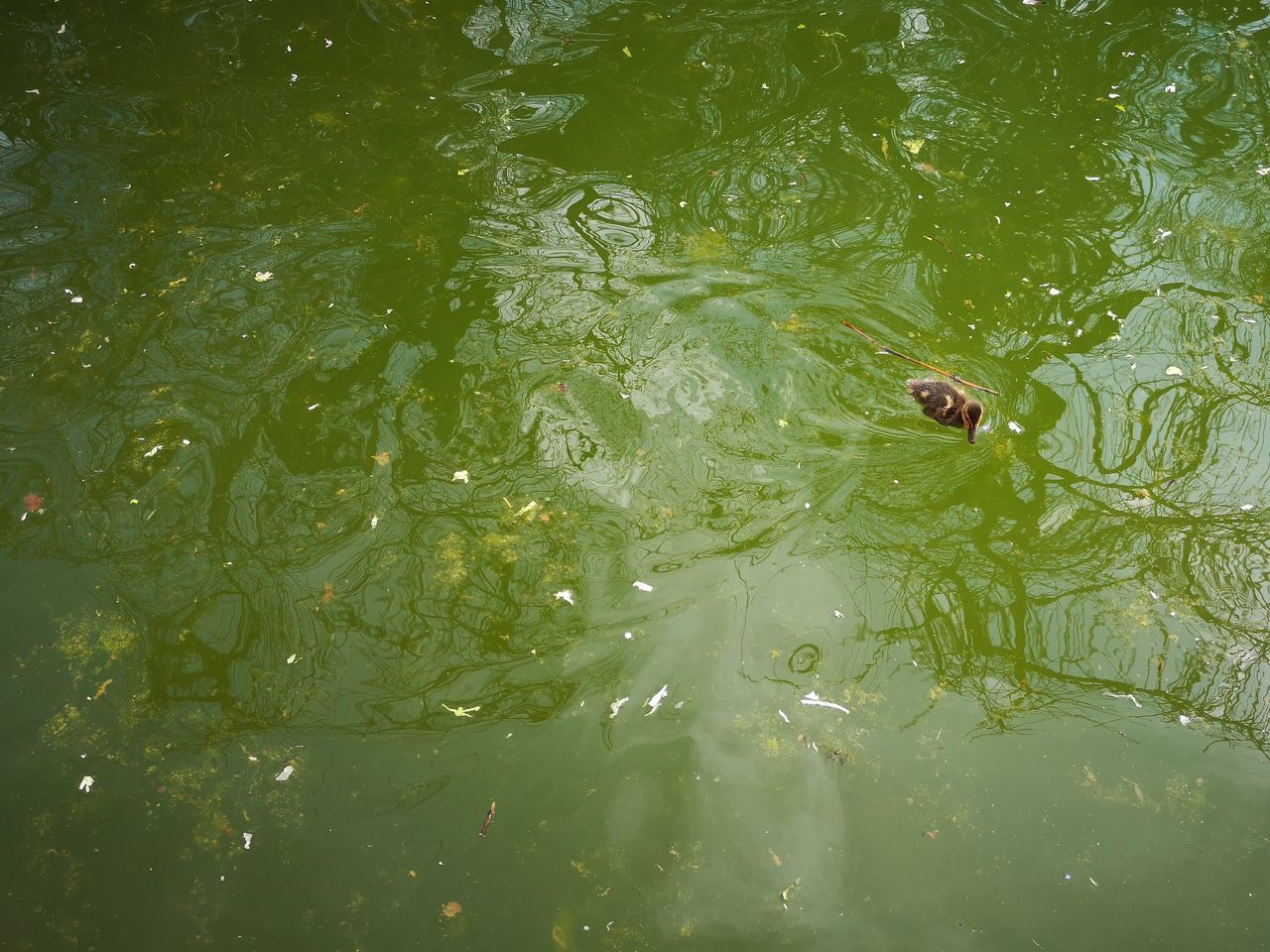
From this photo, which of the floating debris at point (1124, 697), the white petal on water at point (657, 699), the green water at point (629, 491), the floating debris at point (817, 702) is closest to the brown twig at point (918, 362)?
the green water at point (629, 491)

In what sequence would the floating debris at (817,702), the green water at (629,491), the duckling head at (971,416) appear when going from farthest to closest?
the duckling head at (971,416) → the floating debris at (817,702) → the green water at (629,491)

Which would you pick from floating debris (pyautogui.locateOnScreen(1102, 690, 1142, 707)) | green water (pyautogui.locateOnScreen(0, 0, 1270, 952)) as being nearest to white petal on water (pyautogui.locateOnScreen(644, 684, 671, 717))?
green water (pyautogui.locateOnScreen(0, 0, 1270, 952))

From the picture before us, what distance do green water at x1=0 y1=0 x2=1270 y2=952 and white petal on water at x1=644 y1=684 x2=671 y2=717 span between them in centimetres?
5

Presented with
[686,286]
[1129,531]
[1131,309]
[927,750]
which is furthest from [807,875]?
[1131,309]

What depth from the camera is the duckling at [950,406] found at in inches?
95.3

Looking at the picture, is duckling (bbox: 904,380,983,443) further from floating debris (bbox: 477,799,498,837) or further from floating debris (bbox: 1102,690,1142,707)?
floating debris (bbox: 477,799,498,837)

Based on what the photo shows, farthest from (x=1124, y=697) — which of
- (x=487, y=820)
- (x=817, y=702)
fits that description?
(x=487, y=820)

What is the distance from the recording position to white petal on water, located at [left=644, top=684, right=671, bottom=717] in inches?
79.4

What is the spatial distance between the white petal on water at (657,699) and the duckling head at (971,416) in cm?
108

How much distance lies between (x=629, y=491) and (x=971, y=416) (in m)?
0.96

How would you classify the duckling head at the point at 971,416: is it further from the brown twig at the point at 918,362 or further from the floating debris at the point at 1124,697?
the floating debris at the point at 1124,697

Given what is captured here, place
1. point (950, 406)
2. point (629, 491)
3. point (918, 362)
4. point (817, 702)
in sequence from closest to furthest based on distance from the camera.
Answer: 1. point (817, 702)
2. point (629, 491)
3. point (950, 406)
4. point (918, 362)

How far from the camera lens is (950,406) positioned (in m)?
2.43

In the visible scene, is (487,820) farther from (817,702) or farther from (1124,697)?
(1124,697)
